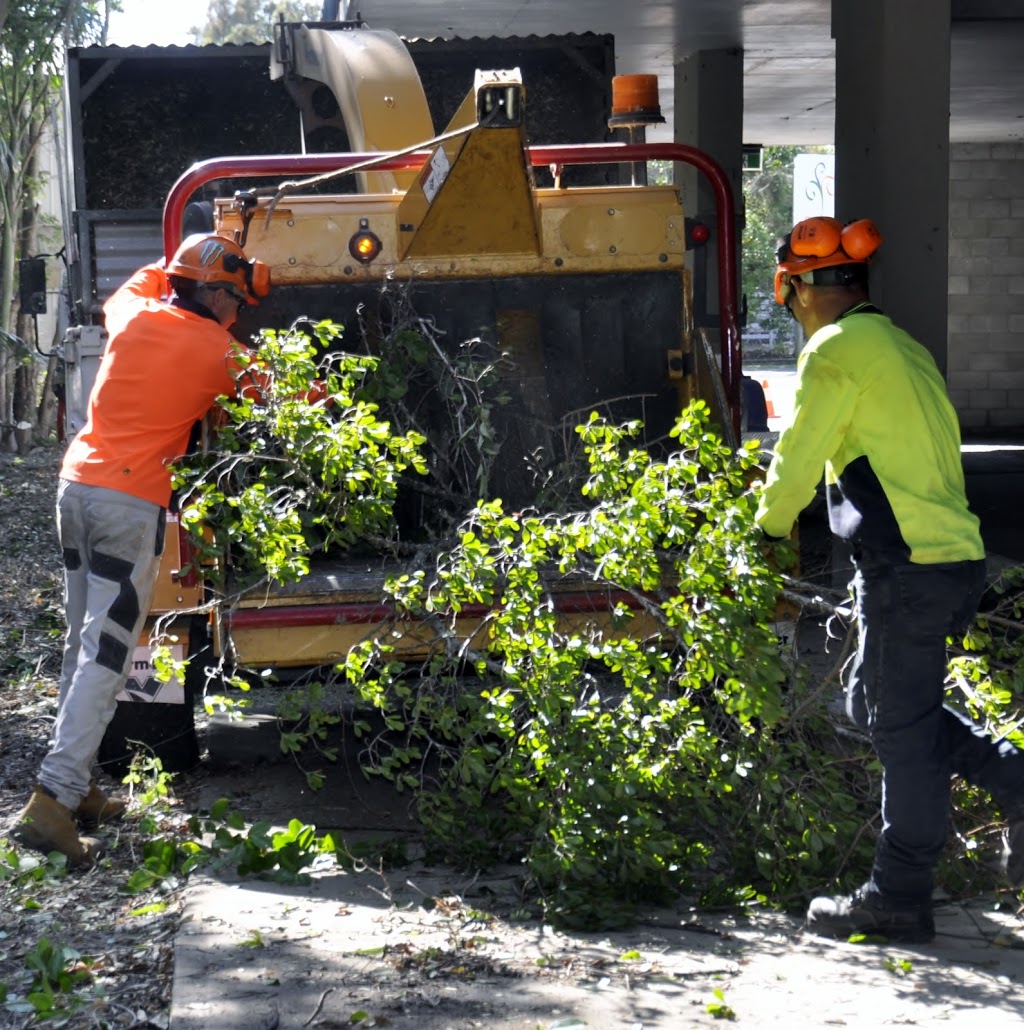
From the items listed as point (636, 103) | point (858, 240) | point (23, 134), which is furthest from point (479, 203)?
point (23, 134)

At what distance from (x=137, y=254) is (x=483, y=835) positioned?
196 inches

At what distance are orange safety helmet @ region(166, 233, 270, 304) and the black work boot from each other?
2.75 metres

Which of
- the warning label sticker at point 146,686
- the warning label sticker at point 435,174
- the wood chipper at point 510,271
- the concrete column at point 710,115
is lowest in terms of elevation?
the warning label sticker at point 146,686

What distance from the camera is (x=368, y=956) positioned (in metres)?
3.96

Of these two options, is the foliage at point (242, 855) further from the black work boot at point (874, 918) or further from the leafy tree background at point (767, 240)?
the leafy tree background at point (767, 240)

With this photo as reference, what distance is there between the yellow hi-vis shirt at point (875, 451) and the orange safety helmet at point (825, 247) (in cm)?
22

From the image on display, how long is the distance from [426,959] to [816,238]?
2213 millimetres

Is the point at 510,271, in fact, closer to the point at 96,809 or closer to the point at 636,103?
the point at 636,103

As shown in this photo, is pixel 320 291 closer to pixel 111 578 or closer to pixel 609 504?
pixel 111 578

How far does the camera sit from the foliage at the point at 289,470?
457 cm

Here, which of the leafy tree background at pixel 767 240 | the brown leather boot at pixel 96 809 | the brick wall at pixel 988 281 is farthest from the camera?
the leafy tree background at pixel 767 240

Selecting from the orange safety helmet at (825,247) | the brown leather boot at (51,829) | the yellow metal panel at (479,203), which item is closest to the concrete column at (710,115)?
the yellow metal panel at (479,203)

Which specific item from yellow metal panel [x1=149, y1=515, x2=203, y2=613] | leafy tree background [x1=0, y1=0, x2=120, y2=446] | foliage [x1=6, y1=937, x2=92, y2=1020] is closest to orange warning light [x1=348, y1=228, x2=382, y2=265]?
yellow metal panel [x1=149, y1=515, x2=203, y2=613]

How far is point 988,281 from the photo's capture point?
22.2 metres
